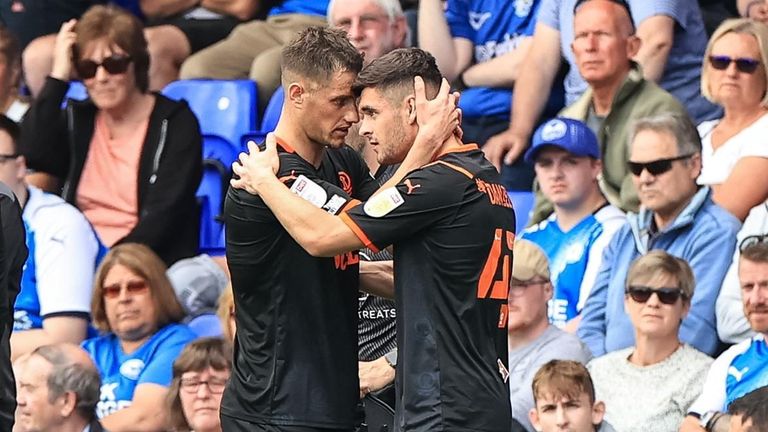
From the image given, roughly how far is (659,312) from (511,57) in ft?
9.08

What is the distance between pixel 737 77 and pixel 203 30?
3931 millimetres

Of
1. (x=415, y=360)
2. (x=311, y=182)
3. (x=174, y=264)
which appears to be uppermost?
(x=311, y=182)

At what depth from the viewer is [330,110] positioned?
5496 mm

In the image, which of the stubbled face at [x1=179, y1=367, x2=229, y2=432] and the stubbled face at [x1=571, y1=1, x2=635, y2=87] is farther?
the stubbled face at [x1=571, y1=1, x2=635, y2=87]

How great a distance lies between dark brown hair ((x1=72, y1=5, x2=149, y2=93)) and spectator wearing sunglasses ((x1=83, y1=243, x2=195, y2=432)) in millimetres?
1312

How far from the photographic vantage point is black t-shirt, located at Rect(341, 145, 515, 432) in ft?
17.4

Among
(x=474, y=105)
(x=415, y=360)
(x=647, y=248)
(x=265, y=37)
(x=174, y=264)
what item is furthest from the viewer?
(x=265, y=37)

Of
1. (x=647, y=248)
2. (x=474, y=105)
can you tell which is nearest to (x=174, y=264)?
(x=474, y=105)

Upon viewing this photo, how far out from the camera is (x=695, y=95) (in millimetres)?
9438

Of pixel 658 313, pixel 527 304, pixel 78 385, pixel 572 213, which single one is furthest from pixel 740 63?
pixel 78 385

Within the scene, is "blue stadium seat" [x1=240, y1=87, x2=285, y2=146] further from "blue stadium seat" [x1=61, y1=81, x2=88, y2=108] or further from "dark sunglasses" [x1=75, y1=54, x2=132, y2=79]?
"blue stadium seat" [x1=61, y1=81, x2=88, y2=108]

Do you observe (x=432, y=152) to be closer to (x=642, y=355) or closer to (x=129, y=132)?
(x=642, y=355)

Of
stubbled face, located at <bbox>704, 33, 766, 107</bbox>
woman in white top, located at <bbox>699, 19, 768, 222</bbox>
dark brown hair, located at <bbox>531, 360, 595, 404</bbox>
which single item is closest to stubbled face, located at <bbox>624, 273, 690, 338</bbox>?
dark brown hair, located at <bbox>531, 360, 595, 404</bbox>

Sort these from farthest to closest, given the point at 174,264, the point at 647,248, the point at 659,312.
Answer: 1. the point at 174,264
2. the point at 647,248
3. the point at 659,312
